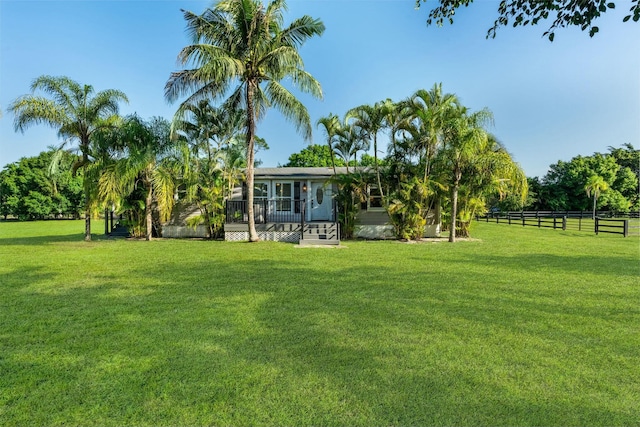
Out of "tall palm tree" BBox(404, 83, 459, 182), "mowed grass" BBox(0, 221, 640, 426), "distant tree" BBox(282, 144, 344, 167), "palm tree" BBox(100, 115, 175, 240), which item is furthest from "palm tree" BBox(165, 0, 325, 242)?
"distant tree" BBox(282, 144, 344, 167)

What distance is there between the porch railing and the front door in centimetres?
84

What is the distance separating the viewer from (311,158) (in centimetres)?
4347

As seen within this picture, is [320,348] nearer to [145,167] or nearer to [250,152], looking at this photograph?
[250,152]

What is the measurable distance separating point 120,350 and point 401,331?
10.3 feet

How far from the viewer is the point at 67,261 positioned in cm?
900

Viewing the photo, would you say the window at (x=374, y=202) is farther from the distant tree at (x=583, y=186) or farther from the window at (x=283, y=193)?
the distant tree at (x=583, y=186)

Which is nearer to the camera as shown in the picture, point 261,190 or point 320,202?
point 320,202

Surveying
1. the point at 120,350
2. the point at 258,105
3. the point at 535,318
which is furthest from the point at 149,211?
the point at 535,318

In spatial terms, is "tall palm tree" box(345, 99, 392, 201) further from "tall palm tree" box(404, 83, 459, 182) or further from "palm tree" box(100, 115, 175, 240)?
"palm tree" box(100, 115, 175, 240)

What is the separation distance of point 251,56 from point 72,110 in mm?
7603

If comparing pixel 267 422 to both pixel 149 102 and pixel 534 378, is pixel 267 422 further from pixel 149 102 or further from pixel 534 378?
pixel 149 102

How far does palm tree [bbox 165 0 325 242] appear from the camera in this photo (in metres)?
12.2

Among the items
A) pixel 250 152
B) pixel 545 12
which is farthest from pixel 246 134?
pixel 545 12

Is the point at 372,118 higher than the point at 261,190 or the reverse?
higher
